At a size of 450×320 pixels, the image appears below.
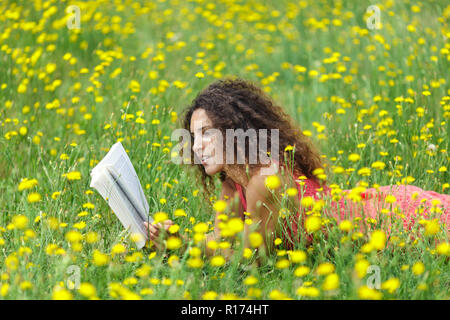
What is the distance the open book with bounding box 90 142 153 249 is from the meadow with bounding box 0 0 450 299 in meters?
0.10

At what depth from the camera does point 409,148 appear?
10.8 feet

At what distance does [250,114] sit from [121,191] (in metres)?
0.73

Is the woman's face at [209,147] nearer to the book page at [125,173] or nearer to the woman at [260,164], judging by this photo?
the woman at [260,164]

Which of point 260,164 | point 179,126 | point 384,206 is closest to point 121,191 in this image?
point 260,164

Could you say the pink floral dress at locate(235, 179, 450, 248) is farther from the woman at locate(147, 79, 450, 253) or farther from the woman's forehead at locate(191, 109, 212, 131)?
the woman's forehead at locate(191, 109, 212, 131)

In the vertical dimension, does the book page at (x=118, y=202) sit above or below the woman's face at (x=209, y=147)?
below

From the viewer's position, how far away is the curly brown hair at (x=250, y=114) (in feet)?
8.46

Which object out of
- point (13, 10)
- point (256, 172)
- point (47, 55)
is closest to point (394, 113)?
point (256, 172)

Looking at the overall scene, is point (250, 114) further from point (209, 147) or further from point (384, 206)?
point (384, 206)

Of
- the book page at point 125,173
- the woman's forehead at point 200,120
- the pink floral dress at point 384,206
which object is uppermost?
the woman's forehead at point 200,120

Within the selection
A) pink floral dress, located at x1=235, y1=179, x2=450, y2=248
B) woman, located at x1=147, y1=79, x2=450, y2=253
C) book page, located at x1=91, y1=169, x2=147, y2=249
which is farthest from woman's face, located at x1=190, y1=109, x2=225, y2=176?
book page, located at x1=91, y1=169, x2=147, y2=249

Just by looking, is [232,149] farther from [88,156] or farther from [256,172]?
[88,156]

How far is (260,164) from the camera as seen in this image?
8.14ft

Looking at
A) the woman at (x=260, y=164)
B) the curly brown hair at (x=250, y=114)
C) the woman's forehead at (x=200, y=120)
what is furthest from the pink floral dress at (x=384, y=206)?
the woman's forehead at (x=200, y=120)
